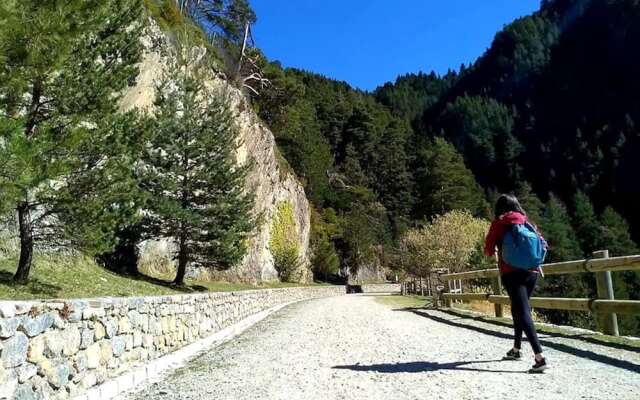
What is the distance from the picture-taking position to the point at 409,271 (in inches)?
1969

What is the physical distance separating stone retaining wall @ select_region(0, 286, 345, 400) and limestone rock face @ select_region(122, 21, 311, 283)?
45.3 ft

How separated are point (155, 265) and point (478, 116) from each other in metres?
113

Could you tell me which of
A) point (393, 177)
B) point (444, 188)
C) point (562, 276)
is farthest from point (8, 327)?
point (393, 177)

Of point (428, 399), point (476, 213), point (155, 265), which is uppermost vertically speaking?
point (476, 213)

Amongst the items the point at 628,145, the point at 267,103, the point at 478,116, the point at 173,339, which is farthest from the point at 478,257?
the point at 478,116

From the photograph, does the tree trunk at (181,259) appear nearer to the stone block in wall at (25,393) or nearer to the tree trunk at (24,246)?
the tree trunk at (24,246)

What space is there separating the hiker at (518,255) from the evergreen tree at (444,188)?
72.9 m

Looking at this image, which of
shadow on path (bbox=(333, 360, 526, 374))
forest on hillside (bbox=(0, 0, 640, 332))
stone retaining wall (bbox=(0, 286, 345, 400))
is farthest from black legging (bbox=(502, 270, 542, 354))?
forest on hillside (bbox=(0, 0, 640, 332))

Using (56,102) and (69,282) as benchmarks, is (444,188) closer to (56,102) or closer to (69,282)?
(69,282)

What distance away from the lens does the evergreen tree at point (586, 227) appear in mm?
66625

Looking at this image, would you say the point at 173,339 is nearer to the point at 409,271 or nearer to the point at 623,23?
the point at 409,271

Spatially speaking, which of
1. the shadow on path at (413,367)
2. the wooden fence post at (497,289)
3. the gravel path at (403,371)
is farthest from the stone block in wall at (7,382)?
the wooden fence post at (497,289)

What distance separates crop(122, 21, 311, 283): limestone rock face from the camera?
24.5 meters

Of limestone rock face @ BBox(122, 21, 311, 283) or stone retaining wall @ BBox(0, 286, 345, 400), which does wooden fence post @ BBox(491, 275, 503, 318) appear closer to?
stone retaining wall @ BBox(0, 286, 345, 400)
